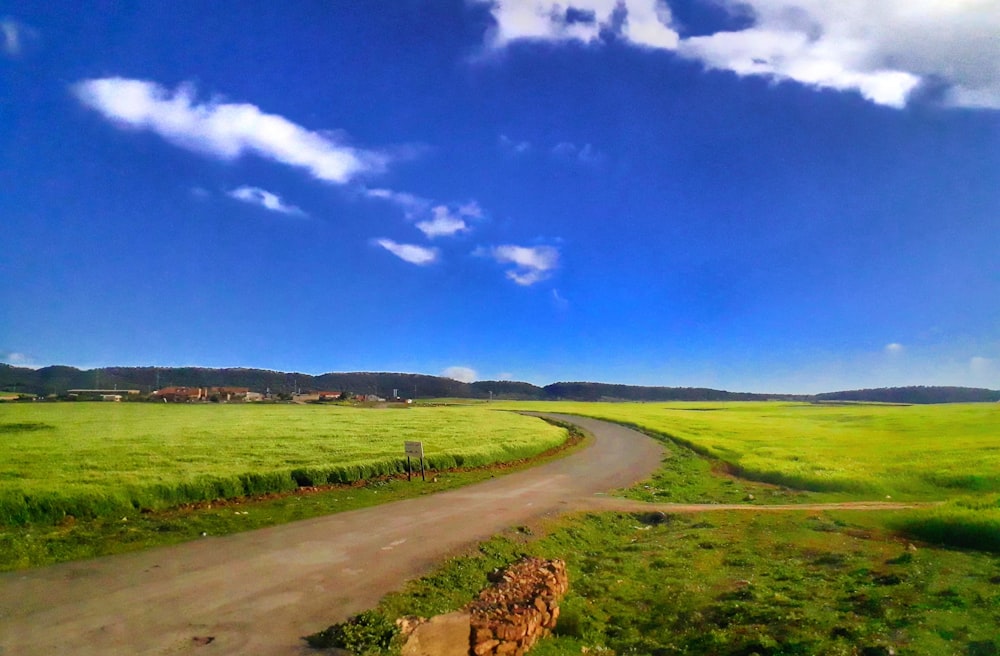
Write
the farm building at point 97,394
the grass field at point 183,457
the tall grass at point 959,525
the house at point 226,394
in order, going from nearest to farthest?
the tall grass at point 959,525 → the grass field at point 183,457 → the farm building at point 97,394 → the house at point 226,394

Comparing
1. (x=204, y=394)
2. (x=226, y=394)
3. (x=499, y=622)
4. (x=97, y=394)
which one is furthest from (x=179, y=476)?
(x=226, y=394)

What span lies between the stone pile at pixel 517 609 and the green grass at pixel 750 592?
315 mm

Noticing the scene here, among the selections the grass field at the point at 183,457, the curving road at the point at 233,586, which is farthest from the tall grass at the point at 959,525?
the grass field at the point at 183,457

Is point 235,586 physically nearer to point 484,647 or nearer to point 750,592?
point 484,647

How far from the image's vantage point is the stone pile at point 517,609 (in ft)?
28.9

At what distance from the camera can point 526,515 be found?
17.9 meters

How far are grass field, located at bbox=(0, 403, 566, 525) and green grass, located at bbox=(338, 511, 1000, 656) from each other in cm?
1007

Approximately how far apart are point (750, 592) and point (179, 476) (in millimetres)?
16873

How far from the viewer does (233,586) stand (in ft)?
32.0

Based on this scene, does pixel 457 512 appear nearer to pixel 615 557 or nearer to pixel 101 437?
pixel 615 557

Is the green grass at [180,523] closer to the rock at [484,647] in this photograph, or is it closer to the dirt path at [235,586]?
the dirt path at [235,586]

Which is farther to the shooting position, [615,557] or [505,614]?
[615,557]

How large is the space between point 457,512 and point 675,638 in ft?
28.6

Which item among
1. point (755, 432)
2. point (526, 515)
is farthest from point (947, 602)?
point (755, 432)
